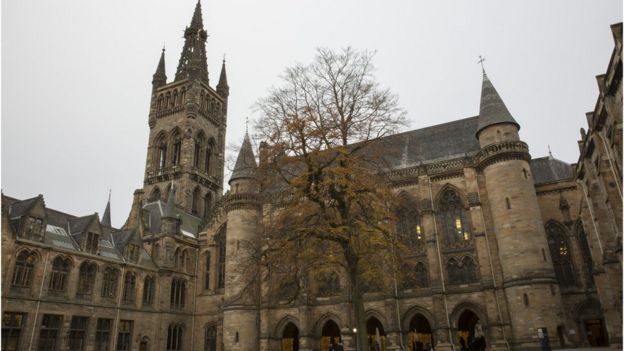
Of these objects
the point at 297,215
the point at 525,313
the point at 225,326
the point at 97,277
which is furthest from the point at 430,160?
the point at 97,277

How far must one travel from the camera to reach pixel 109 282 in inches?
1237

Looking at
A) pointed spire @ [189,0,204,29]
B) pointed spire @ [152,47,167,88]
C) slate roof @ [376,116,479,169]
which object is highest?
pointed spire @ [189,0,204,29]

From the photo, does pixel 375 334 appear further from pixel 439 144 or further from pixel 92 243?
pixel 92 243

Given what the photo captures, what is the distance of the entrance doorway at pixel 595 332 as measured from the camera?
25609 mm

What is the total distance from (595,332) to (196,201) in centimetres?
3843

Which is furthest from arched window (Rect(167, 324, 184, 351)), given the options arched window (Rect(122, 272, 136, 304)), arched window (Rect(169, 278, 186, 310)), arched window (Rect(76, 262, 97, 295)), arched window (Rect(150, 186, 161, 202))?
arched window (Rect(150, 186, 161, 202))

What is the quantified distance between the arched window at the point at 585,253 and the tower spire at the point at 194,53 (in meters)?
44.0

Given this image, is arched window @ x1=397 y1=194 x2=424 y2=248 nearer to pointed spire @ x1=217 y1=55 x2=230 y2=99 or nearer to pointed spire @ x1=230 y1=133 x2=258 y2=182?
pointed spire @ x1=230 y1=133 x2=258 y2=182

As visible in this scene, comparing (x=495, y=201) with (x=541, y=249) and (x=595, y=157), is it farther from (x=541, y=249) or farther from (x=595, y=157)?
(x=595, y=157)

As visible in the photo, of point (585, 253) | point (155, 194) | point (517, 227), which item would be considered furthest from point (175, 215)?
point (585, 253)

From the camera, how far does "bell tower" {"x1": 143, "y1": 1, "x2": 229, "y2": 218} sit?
50.4m

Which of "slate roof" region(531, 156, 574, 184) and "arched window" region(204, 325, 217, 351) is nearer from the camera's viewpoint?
"slate roof" region(531, 156, 574, 184)

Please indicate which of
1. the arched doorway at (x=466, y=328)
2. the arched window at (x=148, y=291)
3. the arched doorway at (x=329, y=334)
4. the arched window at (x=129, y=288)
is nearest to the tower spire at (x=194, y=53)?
the arched window at (x=148, y=291)

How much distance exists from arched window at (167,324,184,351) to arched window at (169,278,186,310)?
152cm
